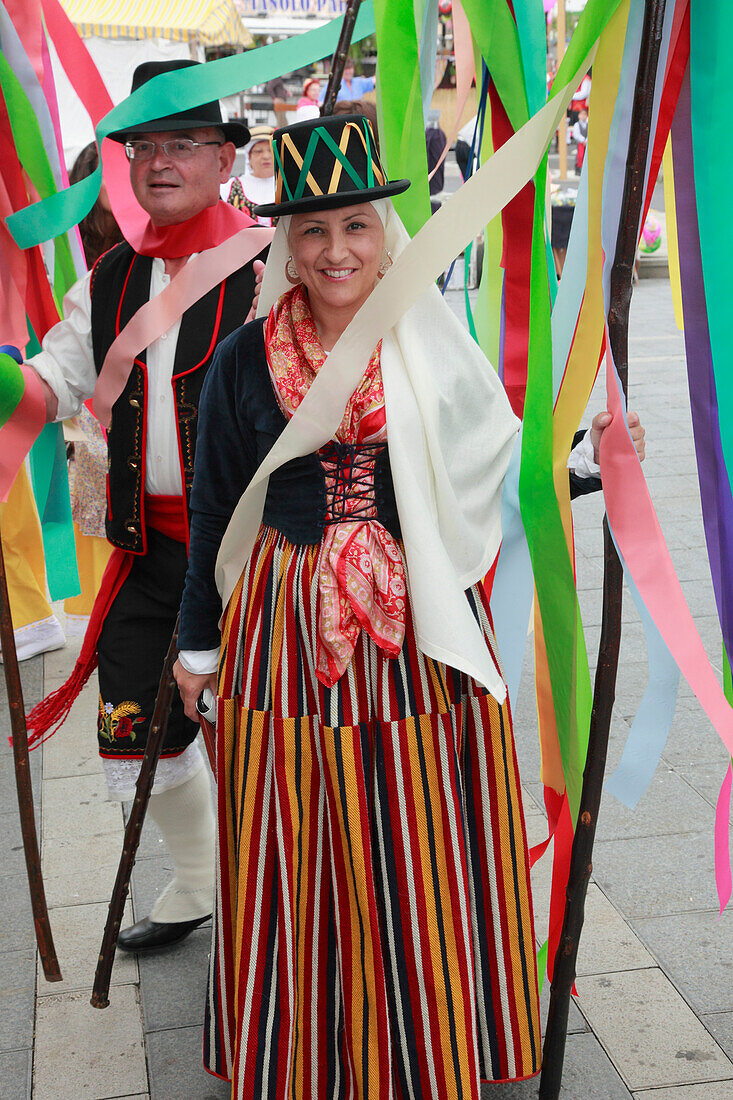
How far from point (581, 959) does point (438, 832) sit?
2.93 feet

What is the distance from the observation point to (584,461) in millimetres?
1968

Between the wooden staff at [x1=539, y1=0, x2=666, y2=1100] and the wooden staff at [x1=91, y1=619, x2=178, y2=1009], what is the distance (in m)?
0.87

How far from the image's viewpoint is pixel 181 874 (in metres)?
2.73

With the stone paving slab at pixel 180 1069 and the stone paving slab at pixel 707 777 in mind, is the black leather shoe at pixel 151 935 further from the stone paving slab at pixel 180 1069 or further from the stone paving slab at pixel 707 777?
the stone paving slab at pixel 707 777

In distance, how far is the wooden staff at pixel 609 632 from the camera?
1716mm

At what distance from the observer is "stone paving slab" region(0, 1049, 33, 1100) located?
2264mm

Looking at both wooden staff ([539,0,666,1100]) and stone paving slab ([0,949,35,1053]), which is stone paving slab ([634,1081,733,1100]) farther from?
stone paving slab ([0,949,35,1053])

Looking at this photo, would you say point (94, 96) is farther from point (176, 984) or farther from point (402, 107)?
point (176, 984)

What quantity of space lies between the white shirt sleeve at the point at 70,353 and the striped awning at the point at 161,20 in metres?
7.28

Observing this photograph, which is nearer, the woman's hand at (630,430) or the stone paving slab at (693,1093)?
the woman's hand at (630,430)

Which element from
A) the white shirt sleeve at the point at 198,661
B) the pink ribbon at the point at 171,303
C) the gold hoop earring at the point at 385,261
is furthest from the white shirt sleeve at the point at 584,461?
the pink ribbon at the point at 171,303

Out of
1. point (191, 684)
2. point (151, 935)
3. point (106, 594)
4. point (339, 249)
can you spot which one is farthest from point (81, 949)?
point (339, 249)

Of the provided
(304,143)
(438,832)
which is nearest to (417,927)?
(438,832)

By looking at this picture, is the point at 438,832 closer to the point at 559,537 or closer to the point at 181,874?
the point at 559,537
